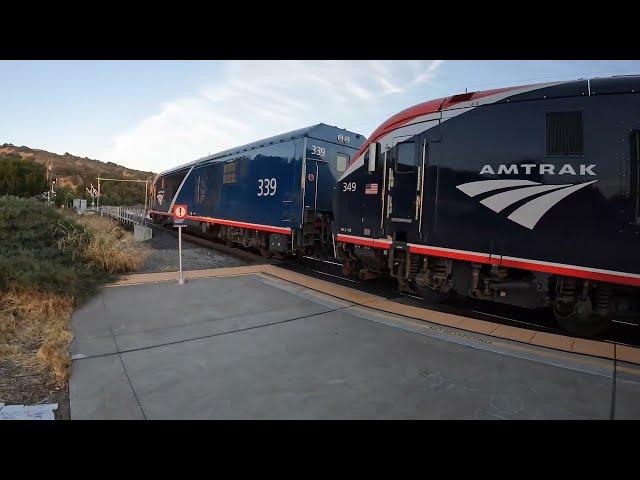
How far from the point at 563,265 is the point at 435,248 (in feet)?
5.90

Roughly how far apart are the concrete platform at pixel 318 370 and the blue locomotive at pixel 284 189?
185 inches

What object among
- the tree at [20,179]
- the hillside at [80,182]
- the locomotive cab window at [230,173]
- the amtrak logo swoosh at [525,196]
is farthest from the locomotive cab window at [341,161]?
the hillside at [80,182]

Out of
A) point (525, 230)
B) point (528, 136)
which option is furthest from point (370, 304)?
point (528, 136)

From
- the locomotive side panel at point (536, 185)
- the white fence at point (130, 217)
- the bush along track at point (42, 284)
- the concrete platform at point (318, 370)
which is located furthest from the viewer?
the white fence at point (130, 217)

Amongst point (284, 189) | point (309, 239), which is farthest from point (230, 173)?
point (309, 239)

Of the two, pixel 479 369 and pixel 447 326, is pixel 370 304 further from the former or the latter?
pixel 479 369

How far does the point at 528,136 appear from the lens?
529 cm

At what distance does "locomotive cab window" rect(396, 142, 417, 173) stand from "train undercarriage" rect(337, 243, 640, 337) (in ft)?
4.32

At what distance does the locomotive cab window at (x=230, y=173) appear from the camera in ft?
45.7

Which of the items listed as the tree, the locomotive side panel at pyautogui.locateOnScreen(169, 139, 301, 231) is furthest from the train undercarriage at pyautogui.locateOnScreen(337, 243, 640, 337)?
the tree

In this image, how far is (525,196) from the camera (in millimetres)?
5219

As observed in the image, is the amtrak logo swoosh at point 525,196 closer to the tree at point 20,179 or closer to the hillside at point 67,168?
the tree at point 20,179

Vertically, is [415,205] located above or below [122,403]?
above

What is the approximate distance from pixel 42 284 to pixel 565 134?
8.12 metres
